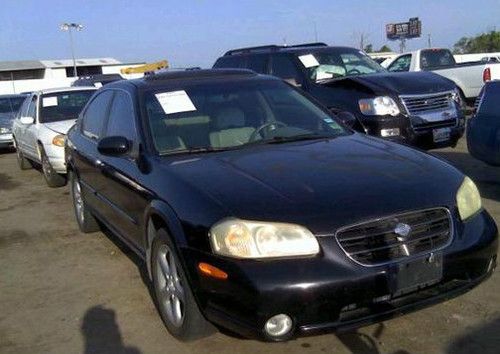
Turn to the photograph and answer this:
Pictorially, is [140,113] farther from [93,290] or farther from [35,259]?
[35,259]

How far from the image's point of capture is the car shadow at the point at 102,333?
3766 millimetres

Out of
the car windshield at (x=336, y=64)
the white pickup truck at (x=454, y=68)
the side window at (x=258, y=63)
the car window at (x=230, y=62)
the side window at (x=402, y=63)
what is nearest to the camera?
the car windshield at (x=336, y=64)

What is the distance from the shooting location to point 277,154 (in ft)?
13.5

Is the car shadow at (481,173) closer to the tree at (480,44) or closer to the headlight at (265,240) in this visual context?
the headlight at (265,240)

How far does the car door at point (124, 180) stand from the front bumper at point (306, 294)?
3.89 feet

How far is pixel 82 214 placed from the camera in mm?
6609

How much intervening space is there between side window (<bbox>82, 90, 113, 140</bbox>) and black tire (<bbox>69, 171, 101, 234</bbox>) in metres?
0.70

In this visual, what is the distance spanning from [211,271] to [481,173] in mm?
5800

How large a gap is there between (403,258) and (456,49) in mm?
75727

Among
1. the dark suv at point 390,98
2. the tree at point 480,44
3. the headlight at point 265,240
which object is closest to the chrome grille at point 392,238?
the headlight at point 265,240

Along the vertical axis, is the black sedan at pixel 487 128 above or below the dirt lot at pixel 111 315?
above

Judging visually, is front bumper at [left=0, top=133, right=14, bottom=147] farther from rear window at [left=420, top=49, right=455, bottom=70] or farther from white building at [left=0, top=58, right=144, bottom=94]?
white building at [left=0, top=58, right=144, bottom=94]

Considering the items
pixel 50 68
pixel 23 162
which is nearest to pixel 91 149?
pixel 23 162

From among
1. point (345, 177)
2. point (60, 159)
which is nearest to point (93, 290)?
point (345, 177)
